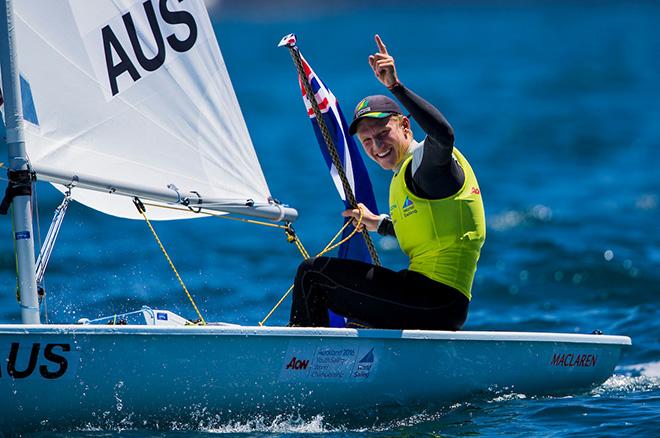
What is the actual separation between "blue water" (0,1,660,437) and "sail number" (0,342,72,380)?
303mm

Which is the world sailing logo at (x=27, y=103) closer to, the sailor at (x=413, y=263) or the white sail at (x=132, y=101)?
the white sail at (x=132, y=101)

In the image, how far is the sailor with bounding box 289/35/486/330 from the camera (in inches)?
177

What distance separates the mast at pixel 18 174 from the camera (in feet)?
13.8

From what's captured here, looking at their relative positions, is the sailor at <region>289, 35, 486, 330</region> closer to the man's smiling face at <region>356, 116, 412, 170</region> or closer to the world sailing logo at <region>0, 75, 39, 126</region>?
the man's smiling face at <region>356, 116, 412, 170</region>

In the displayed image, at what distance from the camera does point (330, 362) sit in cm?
445

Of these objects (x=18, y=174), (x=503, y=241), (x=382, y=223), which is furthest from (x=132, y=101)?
(x=503, y=241)

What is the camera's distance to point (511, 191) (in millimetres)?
13859

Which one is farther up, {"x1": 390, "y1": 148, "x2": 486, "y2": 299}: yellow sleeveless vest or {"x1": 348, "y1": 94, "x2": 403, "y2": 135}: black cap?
{"x1": 348, "y1": 94, "x2": 403, "y2": 135}: black cap

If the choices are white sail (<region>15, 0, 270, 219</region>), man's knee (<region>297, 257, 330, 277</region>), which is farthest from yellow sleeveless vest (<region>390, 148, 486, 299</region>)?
white sail (<region>15, 0, 270, 219</region>)

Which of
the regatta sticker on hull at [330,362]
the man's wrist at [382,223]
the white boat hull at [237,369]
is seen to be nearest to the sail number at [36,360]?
the white boat hull at [237,369]

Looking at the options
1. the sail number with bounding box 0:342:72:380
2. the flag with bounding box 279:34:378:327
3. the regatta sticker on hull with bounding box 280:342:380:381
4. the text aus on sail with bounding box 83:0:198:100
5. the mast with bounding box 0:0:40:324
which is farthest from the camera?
the flag with bounding box 279:34:378:327

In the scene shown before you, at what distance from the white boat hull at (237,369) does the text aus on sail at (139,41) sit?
1.21 m

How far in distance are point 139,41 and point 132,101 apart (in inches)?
10.5

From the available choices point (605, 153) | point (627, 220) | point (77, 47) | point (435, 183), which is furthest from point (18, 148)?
point (605, 153)
